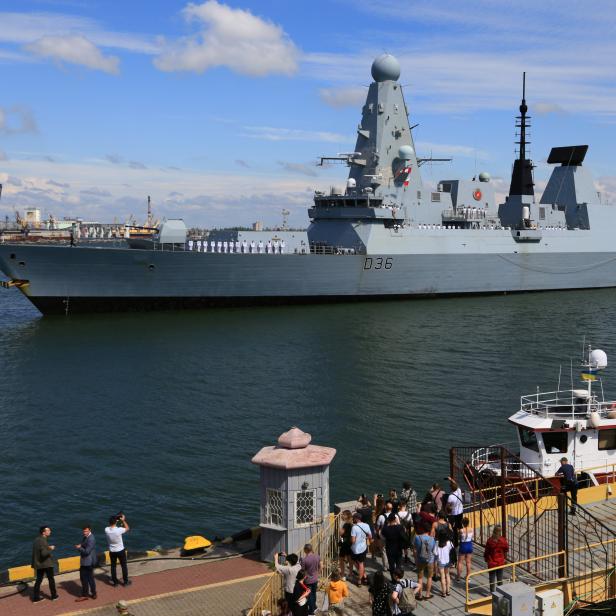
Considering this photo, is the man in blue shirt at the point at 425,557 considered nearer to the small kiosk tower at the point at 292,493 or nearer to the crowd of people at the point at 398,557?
the crowd of people at the point at 398,557

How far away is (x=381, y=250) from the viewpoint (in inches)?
2100

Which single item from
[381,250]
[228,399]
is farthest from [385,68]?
[228,399]

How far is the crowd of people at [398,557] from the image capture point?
32.7 ft

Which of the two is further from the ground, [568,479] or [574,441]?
[574,441]

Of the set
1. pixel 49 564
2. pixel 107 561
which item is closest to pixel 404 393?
pixel 107 561

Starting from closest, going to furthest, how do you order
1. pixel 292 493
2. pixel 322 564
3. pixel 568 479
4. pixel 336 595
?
pixel 336 595, pixel 322 564, pixel 292 493, pixel 568 479

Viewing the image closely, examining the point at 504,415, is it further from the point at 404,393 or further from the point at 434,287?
the point at 434,287

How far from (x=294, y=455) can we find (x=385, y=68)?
166 feet

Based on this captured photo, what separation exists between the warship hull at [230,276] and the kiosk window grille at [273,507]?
3627 cm

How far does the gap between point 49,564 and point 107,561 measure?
1939 mm

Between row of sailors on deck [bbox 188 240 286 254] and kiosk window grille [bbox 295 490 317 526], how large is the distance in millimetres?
38353

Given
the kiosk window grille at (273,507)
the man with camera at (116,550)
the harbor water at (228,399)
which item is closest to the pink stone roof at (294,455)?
the kiosk window grille at (273,507)

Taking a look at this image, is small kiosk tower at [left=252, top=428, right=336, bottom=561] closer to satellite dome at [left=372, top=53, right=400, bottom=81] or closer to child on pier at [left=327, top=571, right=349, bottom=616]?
child on pier at [left=327, top=571, right=349, bottom=616]

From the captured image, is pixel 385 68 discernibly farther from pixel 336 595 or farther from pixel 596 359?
pixel 336 595
